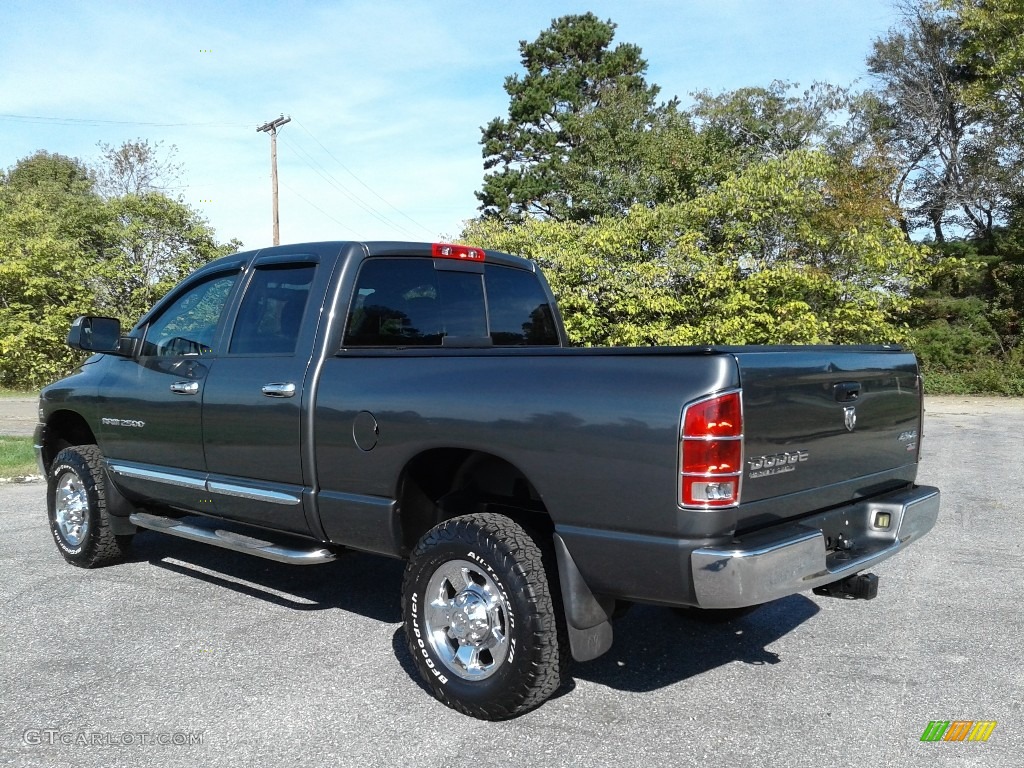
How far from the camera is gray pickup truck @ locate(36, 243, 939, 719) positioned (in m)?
3.12

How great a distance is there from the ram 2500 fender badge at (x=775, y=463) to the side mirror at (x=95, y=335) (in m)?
3.87

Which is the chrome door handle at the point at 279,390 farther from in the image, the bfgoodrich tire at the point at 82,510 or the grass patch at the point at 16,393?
the grass patch at the point at 16,393

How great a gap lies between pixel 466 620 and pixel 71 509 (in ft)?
11.6

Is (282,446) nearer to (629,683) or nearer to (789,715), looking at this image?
(629,683)

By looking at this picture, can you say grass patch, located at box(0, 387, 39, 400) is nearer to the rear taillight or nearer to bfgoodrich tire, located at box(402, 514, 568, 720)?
bfgoodrich tire, located at box(402, 514, 568, 720)

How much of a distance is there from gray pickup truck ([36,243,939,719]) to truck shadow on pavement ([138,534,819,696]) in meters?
0.55

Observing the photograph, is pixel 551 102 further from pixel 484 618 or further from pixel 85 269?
pixel 484 618

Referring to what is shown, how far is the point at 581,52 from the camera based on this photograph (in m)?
43.3

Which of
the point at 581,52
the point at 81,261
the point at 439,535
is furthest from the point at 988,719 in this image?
the point at 581,52

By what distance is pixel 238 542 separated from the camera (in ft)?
15.2

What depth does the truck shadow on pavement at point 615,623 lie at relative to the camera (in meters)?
4.20

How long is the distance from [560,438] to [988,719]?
2.03 m

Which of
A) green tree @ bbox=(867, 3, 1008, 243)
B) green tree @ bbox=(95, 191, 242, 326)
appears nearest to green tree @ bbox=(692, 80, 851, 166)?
green tree @ bbox=(867, 3, 1008, 243)

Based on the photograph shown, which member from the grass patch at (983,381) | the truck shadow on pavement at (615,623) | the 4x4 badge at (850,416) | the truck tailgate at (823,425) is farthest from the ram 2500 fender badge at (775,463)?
the grass patch at (983,381)
